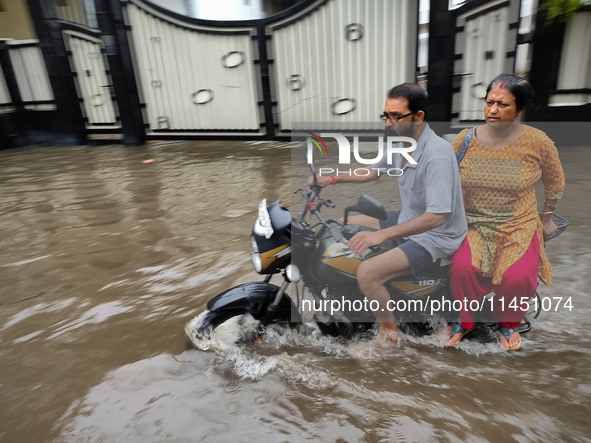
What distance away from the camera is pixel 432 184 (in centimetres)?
156

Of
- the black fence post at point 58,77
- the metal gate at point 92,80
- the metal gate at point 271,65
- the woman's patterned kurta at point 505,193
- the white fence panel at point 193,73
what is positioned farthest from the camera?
the metal gate at point 92,80

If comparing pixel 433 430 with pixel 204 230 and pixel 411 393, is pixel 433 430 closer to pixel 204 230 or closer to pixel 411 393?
pixel 411 393

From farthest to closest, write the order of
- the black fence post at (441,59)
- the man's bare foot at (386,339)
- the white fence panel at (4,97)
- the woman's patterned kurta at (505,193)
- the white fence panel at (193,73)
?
the white fence panel at (4,97) → the white fence panel at (193,73) → the black fence post at (441,59) → the man's bare foot at (386,339) → the woman's patterned kurta at (505,193)

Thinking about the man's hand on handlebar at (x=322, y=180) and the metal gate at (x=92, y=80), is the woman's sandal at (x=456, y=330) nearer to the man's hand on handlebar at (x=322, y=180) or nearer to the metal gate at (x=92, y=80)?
the man's hand on handlebar at (x=322, y=180)

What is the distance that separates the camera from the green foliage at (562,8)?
15.7 feet

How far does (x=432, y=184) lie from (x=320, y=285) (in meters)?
0.69

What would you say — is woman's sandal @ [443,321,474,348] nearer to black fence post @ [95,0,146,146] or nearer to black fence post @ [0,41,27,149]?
black fence post @ [95,0,146,146]

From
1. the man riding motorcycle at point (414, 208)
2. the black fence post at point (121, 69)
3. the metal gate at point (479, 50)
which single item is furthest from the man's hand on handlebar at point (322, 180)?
→ the black fence post at point (121, 69)

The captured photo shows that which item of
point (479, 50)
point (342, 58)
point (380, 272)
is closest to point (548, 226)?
point (380, 272)

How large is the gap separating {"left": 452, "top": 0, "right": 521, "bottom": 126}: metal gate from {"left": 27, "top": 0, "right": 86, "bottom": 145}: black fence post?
6717 mm

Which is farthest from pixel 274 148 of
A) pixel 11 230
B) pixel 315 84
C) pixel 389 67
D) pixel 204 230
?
pixel 11 230

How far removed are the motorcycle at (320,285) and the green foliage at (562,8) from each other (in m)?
4.26

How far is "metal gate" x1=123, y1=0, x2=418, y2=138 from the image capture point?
19.2 ft

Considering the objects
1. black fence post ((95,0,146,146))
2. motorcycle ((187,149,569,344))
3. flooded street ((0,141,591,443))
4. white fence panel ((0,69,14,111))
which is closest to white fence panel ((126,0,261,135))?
black fence post ((95,0,146,146))
